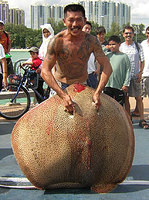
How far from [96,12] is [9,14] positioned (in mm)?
37272

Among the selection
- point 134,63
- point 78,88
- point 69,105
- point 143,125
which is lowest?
point 143,125

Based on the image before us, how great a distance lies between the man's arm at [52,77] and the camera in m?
3.32

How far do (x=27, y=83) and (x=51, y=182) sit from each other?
5012 millimetres

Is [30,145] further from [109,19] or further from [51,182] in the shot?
[109,19]

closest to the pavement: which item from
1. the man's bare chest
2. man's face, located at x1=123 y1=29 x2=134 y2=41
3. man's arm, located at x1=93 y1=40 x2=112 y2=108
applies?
man's arm, located at x1=93 y1=40 x2=112 y2=108

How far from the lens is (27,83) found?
8266 mm

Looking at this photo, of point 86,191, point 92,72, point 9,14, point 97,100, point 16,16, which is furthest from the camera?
point 16,16

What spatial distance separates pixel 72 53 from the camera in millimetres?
3723

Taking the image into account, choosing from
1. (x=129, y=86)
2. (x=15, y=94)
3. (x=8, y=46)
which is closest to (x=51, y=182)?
(x=129, y=86)

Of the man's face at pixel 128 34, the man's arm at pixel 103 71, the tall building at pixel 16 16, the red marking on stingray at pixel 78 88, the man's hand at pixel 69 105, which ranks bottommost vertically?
the man's hand at pixel 69 105

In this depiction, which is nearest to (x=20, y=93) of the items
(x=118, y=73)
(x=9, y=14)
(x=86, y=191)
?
(x=118, y=73)

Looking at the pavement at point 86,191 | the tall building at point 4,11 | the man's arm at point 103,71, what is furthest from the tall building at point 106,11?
the man's arm at point 103,71

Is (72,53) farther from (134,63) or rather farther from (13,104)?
(13,104)

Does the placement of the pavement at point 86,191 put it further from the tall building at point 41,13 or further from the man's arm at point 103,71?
the tall building at point 41,13
